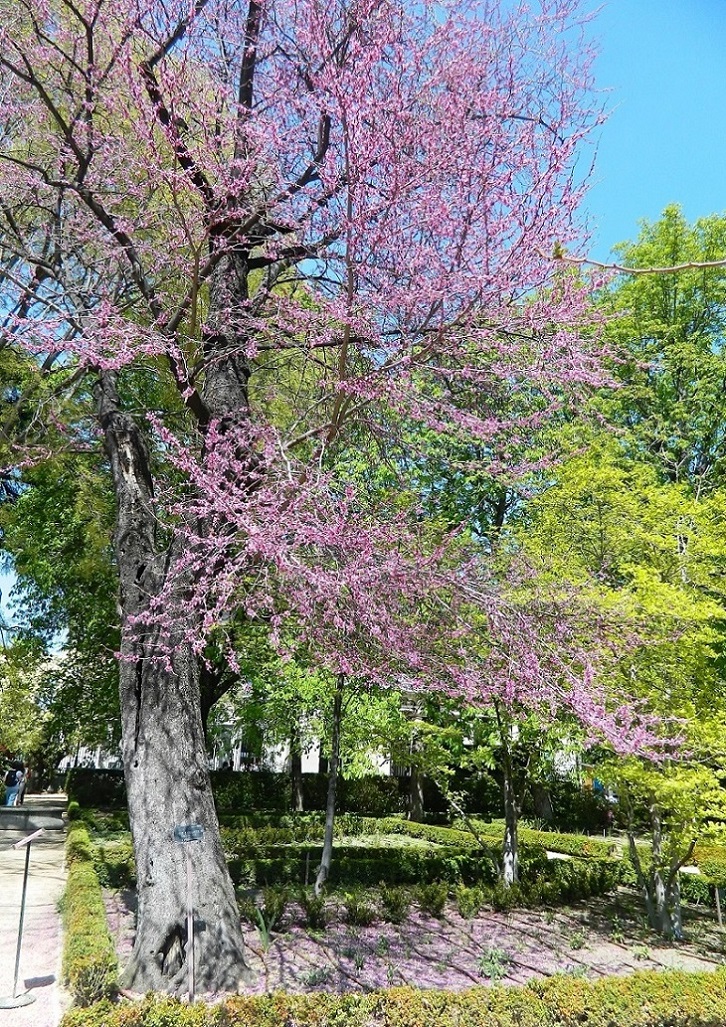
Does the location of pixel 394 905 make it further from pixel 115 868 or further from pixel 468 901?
pixel 115 868

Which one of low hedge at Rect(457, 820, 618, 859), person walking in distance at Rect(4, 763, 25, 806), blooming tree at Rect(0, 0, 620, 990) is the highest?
blooming tree at Rect(0, 0, 620, 990)

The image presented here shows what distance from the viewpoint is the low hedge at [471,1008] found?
4.27 meters

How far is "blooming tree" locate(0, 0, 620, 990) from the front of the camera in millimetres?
5387

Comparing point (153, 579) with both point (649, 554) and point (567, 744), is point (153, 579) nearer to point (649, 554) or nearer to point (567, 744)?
point (649, 554)

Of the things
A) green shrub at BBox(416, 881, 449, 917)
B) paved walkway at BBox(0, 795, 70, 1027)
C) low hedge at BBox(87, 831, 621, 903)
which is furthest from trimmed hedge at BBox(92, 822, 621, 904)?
green shrub at BBox(416, 881, 449, 917)

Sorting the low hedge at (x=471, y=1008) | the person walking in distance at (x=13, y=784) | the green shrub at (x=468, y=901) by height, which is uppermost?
the person walking in distance at (x=13, y=784)

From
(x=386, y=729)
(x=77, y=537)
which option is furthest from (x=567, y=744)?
(x=77, y=537)

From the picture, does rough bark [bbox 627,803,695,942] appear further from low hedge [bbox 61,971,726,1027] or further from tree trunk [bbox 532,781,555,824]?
tree trunk [bbox 532,781,555,824]

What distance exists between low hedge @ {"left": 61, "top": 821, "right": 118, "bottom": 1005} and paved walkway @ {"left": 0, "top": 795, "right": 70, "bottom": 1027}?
22 centimetres

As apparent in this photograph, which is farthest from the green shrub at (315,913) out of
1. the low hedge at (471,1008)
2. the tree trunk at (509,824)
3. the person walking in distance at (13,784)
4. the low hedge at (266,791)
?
the person walking in distance at (13,784)

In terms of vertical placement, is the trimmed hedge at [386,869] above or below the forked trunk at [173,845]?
below

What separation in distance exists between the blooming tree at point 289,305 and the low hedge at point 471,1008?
1.64 metres

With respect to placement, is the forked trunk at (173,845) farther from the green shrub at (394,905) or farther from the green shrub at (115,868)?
the green shrub at (115,868)

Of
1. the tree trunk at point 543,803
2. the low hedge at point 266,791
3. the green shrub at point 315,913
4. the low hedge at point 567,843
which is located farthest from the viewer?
the low hedge at point 266,791
